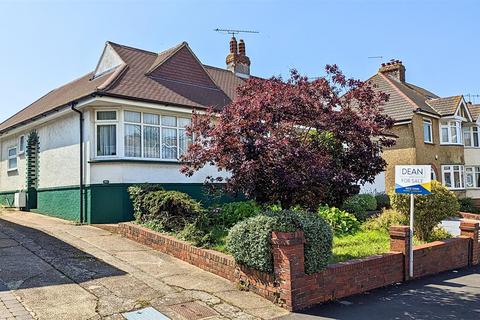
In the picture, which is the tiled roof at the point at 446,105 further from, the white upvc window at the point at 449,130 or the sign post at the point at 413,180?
the sign post at the point at 413,180

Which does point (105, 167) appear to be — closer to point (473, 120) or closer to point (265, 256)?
point (265, 256)

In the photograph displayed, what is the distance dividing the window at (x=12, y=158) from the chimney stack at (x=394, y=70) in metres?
25.4

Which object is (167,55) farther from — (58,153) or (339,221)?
(339,221)

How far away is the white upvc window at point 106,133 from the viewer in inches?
536

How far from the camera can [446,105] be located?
2894 cm

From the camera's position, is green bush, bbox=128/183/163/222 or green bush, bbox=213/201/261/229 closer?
green bush, bbox=213/201/261/229

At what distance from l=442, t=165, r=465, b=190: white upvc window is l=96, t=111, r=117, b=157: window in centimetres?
2310

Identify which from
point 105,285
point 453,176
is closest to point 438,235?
point 105,285

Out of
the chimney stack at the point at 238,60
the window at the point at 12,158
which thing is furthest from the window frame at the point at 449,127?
the window at the point at 12,158

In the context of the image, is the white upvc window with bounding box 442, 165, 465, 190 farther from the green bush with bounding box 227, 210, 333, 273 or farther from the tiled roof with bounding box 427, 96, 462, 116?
the green bush with bounding box 227, 210, 333, 273

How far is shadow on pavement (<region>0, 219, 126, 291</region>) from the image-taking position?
23.7 ft

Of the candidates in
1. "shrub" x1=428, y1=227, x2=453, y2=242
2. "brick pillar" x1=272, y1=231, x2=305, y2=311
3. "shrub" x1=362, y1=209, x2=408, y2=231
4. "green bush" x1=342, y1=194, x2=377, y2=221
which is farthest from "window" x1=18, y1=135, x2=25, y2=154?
"shrub" x1=428, y1=227, x2=453, y2=242

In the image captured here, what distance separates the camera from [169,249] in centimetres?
962

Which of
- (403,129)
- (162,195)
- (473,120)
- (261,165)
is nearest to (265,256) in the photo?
(261,165)
